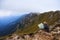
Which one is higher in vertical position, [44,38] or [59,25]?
[59,25]

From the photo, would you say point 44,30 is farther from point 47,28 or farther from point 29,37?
point 29,37

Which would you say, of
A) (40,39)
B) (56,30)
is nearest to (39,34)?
(40,39)

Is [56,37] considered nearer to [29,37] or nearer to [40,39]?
[40,39]

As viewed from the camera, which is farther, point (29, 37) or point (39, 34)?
point (29, 37)

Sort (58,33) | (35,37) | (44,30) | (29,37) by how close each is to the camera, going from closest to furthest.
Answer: (58,33) → (44,30) → (35,37) → (29,37)

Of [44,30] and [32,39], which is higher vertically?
[44,30]

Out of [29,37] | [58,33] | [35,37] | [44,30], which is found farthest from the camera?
[29,37]

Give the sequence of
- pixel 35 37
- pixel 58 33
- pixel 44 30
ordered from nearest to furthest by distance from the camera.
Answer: pixel 58 33, pixel 44 30, pixel 35 37

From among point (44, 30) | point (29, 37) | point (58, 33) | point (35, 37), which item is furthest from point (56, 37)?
point (29, 37)

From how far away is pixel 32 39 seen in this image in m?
56.8

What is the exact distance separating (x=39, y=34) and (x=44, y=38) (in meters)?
2.17

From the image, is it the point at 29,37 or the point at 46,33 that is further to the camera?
the point at 29,37

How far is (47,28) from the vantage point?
166 feet

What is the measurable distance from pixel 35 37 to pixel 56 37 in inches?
334
